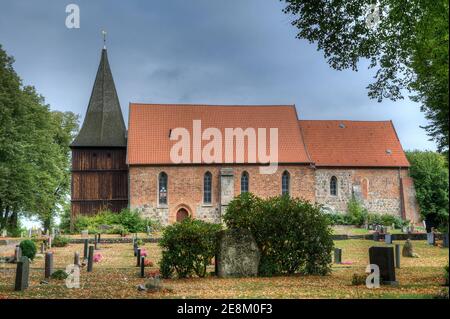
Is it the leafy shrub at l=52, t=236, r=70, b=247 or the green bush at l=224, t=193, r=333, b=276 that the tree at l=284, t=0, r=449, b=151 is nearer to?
the green bush at l=224, t=193, r=333, b=276

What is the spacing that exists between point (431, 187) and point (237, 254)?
131 ft

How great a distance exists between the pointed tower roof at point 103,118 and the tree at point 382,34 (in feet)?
97.2

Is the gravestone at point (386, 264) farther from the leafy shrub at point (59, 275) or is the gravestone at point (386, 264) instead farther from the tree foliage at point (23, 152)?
the tree foliage at point (23, 152)

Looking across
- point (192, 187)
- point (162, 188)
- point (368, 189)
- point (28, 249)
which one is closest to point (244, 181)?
point (192, 187)

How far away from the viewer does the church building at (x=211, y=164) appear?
43281 millimetres

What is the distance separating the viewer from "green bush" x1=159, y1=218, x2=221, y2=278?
14828mm

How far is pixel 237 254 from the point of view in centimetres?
1476

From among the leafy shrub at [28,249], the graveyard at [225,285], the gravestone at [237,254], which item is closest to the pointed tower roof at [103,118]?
the leafy shrub at [28,249]

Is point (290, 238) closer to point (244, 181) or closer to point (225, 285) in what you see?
point (225, 285)

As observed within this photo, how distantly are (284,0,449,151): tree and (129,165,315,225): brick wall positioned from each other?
2662 cm
